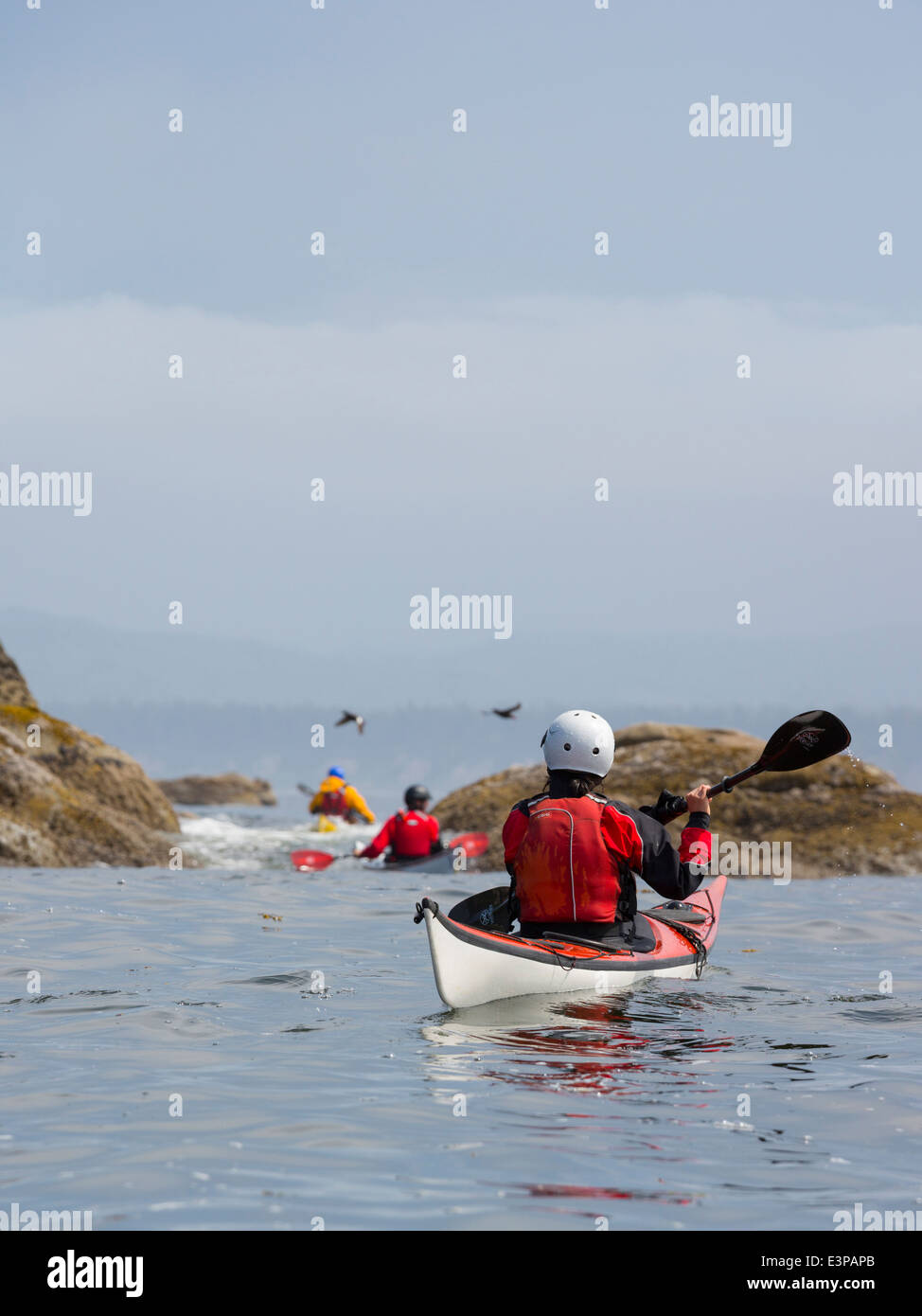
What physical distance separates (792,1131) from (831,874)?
12317 millimetres

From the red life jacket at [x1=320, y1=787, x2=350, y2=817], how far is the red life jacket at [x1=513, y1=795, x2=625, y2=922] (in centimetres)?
2069

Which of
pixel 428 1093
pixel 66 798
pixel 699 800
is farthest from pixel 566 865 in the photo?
pixel 66 798

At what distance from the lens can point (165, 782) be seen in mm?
57719

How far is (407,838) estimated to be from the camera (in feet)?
59.5

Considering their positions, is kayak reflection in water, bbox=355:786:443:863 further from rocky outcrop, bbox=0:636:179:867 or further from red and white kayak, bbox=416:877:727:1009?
red and white kayak, bbox=416:877:727:1009

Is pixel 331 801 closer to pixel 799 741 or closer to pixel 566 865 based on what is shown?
pixel 799 741

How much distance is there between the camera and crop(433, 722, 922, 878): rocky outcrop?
17.2 metres

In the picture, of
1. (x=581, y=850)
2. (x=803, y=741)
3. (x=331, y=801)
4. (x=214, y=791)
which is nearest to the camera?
(x=581, y=850)

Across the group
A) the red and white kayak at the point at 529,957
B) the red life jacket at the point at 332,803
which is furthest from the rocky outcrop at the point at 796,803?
the red life jacket at the point at 332,803

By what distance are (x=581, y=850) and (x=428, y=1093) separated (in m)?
2.48

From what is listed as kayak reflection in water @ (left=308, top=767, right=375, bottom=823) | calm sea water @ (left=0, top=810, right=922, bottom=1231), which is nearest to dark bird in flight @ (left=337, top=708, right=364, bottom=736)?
kayak reflection in water @ (left=308, top=767, right=375, bottom=823)

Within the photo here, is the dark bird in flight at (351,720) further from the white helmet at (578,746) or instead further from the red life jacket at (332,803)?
the white helmet at (578,746)
